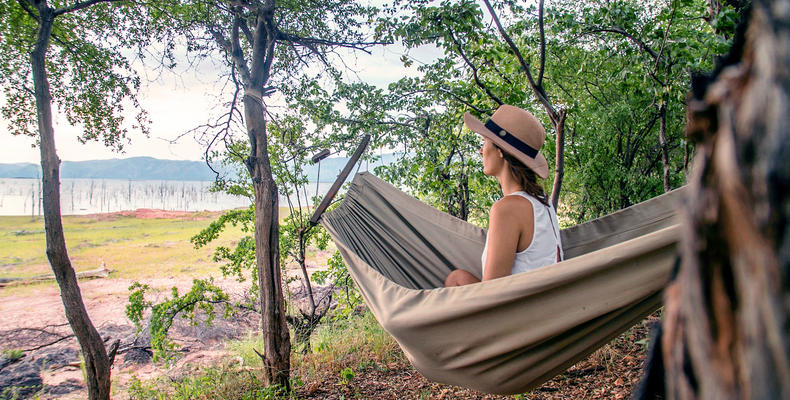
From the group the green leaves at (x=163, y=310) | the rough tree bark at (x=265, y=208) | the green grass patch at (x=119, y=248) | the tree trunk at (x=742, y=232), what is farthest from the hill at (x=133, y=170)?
the tree trunk at (x=742, y=232)

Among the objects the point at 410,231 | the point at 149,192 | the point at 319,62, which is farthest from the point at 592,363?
the point at 149,192

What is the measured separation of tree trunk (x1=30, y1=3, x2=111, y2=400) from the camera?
2.33 metres

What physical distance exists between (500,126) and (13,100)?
363 centimetres

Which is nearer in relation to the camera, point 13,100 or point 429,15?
point 429,15

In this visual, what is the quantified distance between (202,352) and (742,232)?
649 centimetres

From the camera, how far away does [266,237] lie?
2334mm

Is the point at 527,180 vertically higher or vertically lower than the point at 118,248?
higher

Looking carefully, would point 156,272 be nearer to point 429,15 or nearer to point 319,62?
point 319,62

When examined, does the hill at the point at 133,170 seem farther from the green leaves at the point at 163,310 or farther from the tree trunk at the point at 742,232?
the tree trunk at the point at 742,232

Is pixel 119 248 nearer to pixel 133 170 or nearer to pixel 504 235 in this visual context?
pixel 504 235

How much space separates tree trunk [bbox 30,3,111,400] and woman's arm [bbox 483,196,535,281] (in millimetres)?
2321

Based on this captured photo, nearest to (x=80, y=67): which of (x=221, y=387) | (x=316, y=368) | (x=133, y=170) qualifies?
(x=221, y=387)

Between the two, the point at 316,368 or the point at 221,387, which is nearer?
the point at 221,387

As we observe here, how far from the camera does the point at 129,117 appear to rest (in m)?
3.43
